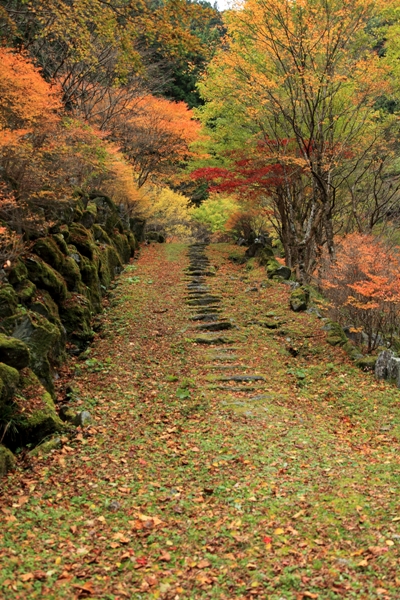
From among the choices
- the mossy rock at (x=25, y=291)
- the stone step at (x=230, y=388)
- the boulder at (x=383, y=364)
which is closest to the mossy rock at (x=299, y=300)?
the boulder at (x=383, y=364)

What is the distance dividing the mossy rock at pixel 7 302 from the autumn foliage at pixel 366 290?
20.0ft

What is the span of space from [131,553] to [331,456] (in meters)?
2.84

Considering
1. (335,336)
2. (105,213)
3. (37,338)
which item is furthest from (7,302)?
(105,213)

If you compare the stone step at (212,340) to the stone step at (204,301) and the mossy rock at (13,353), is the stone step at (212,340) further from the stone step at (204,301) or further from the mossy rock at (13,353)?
the mossy rock at (13,353)

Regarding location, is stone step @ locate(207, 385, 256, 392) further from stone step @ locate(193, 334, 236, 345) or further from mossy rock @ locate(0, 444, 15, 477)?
mossy rock @ locate(0, 444, 15, 477)

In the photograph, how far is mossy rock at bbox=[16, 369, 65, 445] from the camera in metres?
5.48

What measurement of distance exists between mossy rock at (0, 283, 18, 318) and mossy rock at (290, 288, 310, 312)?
746cm

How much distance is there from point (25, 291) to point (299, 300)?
731 cm

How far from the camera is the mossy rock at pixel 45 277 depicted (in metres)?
7.96

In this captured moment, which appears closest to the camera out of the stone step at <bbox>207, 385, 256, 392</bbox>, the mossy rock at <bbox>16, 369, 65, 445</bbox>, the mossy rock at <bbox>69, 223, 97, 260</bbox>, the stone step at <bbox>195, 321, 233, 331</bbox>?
the mossy rock at <bbox>16, 369, 65, 445</bbox>

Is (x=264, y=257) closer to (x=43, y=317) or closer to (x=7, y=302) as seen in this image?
(x=43, y=317)

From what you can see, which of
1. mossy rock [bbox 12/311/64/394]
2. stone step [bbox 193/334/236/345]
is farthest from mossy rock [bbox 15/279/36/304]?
stone step [bbox 193/334/236/345]

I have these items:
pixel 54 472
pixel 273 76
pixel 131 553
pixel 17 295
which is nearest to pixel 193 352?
pixel 17 295

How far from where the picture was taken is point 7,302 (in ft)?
21.3
